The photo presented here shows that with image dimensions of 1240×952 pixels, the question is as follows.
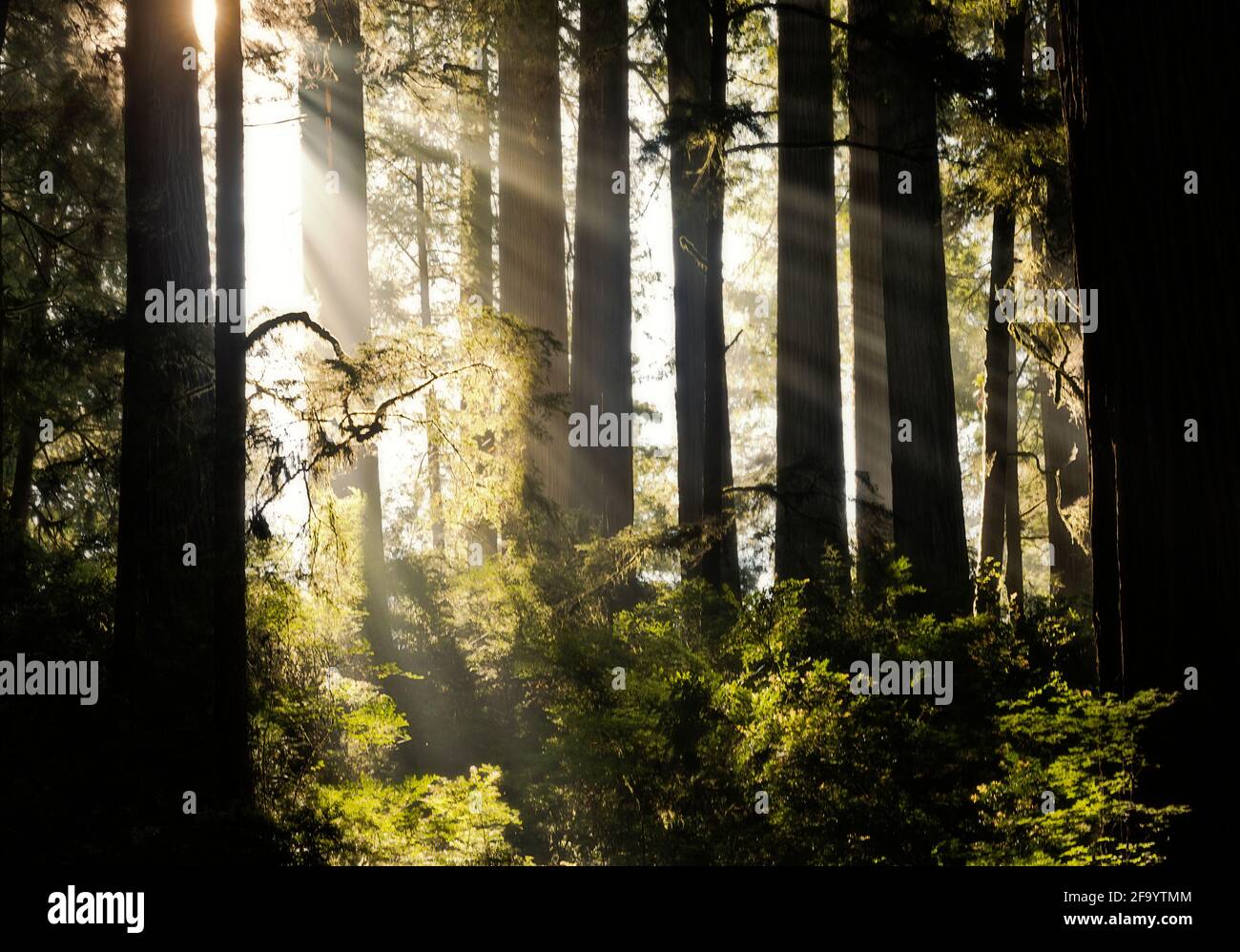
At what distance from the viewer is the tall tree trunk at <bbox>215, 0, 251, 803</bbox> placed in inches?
264

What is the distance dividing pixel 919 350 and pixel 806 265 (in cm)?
247

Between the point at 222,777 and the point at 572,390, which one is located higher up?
the point at 572,390

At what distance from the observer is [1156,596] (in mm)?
4922

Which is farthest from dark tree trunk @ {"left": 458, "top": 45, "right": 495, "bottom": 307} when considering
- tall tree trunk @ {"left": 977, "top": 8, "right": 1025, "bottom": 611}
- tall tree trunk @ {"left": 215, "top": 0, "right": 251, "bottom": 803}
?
tall tree trunk @ {"left": 215, "top": 0, "right": 251, "bottom": 803}

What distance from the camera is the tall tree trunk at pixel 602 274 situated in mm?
12656

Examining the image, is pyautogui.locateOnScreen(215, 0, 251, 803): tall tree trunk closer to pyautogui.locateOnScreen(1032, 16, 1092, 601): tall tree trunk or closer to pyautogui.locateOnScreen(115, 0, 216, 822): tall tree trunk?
pyautogui.locateOnScreen(115, 0, 216, 822): tall tree trunk

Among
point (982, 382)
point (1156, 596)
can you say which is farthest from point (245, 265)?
point (982, 382)

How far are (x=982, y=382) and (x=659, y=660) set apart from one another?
7.01m

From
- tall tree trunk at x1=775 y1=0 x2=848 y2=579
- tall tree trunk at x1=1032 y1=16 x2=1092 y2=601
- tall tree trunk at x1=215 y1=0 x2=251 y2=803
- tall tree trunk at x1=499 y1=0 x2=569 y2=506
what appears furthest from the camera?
tall tree trunk at x1=499 y1=0 x2=569 y2=506

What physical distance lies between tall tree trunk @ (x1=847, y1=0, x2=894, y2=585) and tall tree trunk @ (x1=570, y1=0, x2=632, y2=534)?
2975 millimetres

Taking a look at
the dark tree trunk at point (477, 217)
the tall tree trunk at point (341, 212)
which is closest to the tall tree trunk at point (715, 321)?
the tall tree trunk at point (341, 212)

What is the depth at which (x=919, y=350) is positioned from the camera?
10945 millimetres

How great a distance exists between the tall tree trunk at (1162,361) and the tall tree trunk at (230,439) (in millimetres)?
5245
